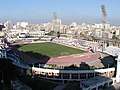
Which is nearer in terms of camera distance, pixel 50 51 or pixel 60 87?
pixel 60 87

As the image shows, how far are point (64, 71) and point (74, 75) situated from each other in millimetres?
1242

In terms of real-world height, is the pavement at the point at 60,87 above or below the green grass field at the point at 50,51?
below

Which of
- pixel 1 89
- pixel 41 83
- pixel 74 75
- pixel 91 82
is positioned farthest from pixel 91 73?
pixel 1 89

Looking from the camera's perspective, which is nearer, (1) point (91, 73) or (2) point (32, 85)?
(2) point (32, 85)

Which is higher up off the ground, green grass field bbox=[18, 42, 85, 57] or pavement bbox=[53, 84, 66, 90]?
green grass field bbox=[18, 42, 85, 57]

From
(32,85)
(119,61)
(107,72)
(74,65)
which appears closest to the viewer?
(32,85)

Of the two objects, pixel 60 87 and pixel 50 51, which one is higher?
pixel 50 51

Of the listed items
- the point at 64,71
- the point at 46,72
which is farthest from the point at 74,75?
the point at 46,72

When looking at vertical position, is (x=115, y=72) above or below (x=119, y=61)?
below

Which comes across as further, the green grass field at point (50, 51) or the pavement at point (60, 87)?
the green grass field at point (50, 51)

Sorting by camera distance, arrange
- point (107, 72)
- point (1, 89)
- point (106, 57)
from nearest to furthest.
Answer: point (1, 89), point (107, 72), point (106, 57)

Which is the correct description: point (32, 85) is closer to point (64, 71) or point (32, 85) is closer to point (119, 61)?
point (64, 71)

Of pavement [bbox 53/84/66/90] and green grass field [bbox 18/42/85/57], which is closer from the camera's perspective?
pavement [bbox 53/84/66/90]

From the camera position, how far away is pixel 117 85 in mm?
23734
